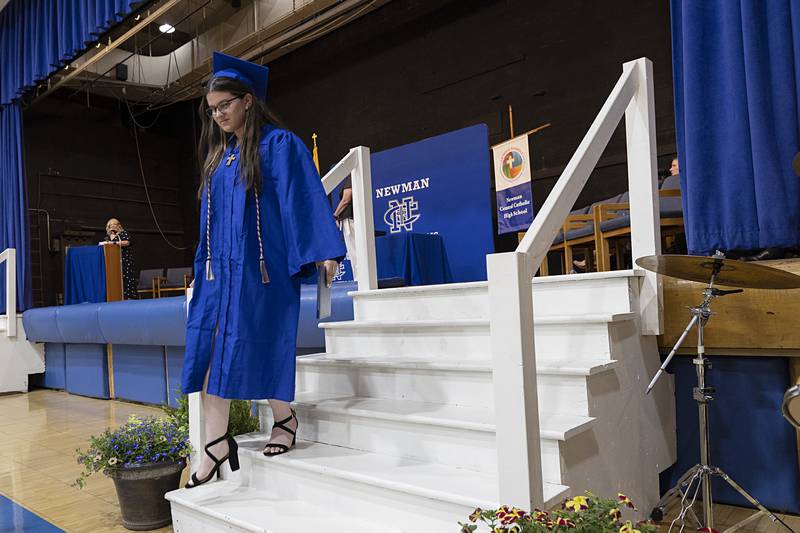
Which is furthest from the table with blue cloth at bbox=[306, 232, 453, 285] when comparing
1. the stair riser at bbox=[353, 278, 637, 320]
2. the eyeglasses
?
the eyeglasses

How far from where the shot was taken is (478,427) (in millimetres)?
1742

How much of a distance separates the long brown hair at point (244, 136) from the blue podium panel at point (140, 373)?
295 centimetres

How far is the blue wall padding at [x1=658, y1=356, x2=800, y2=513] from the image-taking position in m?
2.14

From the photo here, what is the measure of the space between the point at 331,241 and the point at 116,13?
166 inches

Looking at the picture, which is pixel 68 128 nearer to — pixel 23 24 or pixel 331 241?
pixel 23 24

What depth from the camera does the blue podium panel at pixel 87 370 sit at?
541 centimetres

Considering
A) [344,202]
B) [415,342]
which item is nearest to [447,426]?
[415,342]

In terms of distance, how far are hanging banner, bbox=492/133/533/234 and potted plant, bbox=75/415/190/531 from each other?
317 cm

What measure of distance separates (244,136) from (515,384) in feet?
4.08

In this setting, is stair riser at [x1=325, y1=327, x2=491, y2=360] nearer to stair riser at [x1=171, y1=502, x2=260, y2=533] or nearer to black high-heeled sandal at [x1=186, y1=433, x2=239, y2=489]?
black high-heeled sandal at [x1=186, y1=433, x2=239, y2=489]

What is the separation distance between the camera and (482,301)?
7.84ft

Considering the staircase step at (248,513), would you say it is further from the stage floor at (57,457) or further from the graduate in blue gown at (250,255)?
the stage floor at (57,457)

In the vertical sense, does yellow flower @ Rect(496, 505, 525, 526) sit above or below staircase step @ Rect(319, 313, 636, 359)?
below

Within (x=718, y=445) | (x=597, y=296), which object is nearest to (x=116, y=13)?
(x=597, y=296)
